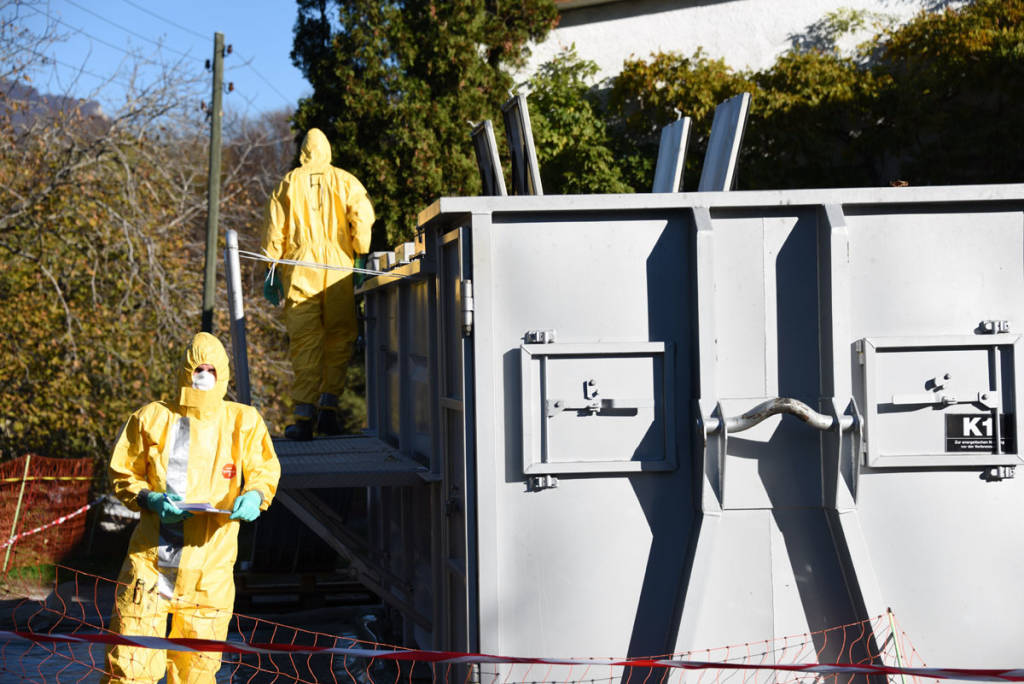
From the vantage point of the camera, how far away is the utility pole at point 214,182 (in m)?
13.4

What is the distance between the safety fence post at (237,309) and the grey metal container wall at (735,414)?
1.67m

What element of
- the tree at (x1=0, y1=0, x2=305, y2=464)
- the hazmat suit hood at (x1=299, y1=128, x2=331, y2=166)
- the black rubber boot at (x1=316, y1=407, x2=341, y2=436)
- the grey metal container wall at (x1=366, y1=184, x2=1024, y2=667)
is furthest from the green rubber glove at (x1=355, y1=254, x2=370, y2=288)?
the tree at (x1=0, y1=0, x2=305, y2=464)

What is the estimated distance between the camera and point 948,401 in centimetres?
394

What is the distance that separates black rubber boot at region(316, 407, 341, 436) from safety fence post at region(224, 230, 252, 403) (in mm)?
1204

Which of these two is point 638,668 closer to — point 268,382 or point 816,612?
point 816,612

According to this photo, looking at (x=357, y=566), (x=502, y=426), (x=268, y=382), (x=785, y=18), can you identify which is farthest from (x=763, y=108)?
(x=502, y=426)

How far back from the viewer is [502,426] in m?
3.96

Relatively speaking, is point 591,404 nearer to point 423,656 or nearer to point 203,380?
point 423,656

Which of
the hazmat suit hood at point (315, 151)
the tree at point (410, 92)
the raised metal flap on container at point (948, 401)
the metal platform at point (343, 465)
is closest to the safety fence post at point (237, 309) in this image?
the metal platform at point (343, 465)

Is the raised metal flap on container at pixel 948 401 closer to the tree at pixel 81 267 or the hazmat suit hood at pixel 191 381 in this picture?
the hazmat suit hood at pixel 191 381

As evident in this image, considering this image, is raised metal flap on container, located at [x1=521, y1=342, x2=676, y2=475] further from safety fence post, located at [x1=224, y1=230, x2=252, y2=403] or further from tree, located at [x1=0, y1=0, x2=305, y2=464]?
tree, located at [x1=0, y1=0, x2=305, y2=464]

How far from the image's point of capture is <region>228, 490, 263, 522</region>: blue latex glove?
14.4ft

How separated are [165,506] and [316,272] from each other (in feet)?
8.43

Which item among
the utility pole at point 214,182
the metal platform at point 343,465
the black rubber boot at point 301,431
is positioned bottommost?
the metal platform at point 343,465
